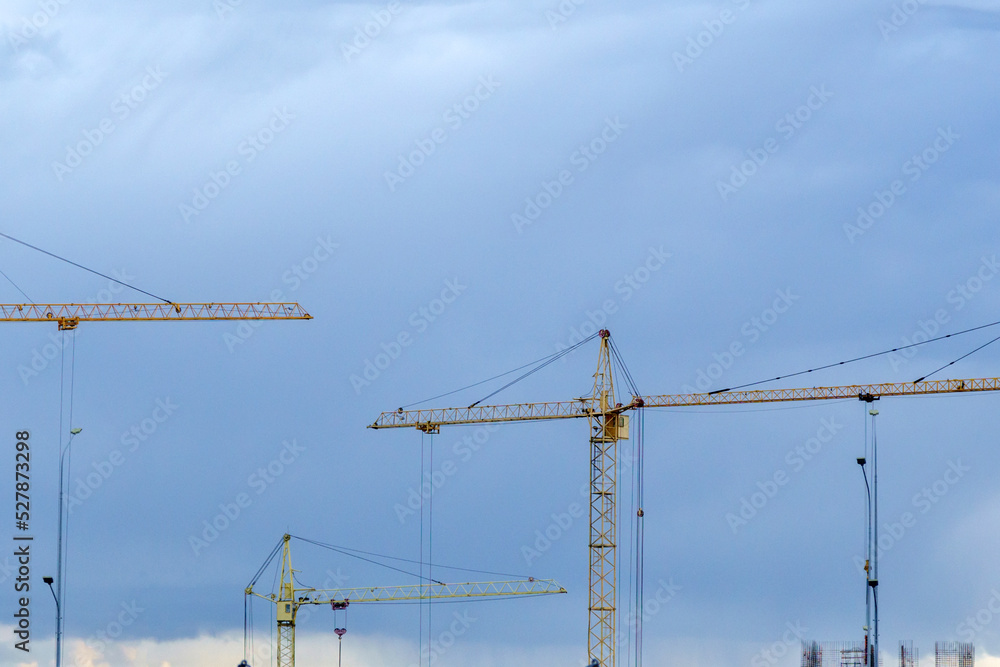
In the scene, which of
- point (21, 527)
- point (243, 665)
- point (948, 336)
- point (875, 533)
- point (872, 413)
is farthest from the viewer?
point (948, 336)

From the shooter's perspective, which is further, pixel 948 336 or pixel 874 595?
pixel 948 336

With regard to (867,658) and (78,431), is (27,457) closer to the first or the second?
(78,431)

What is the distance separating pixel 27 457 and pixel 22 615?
12706 mm

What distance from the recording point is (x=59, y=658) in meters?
140

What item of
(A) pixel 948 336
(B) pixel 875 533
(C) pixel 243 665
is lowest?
(C) pixel 243 665

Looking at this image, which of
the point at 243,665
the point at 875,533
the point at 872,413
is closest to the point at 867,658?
the point at 875,533

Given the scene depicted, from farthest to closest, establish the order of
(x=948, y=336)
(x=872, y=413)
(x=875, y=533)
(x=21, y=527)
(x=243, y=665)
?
1. (x=948, y=336)
2. (x=243, y=665)
3. (x=21, y=527)
4. (x=875, y=533)
5. (x=872, y=413)

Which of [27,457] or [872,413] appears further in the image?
[27,457]

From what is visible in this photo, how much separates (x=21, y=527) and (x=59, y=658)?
1080 centimetres

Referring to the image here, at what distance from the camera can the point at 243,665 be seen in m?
168

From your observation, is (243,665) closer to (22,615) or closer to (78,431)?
(22,615)

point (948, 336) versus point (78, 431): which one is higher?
point (948, 336)

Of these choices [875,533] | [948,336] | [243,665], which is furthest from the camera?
[948,336]

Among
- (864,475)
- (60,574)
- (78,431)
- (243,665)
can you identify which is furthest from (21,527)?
(864,475)
